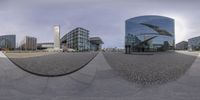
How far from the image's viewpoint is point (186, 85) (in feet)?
23.5

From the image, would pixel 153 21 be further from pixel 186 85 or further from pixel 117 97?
pixel 117 97

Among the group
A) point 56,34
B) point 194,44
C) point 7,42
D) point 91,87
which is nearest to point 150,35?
point 56,34

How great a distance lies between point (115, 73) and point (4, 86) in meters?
4.51

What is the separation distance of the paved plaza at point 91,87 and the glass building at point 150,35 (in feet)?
34.1

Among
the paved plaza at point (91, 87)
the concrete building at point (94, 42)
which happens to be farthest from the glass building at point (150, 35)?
the concrete building at point (94, 42)

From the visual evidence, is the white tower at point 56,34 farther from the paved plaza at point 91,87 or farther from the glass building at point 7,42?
the paved plaza at point 91,87

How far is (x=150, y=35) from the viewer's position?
65.5 feet

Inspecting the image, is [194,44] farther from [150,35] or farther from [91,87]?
[91,87]

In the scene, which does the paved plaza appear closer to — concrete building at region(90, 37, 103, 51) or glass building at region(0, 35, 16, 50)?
glass building at region(0, 35, 16, 50)

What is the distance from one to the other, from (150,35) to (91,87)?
14385mm

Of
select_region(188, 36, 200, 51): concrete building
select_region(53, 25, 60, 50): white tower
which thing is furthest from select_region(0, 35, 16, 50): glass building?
select_region(188, 36, 200, 51): concrete building

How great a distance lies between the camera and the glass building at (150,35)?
18641mm

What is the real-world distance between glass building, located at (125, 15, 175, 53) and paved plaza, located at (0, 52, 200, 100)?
34.1 ft

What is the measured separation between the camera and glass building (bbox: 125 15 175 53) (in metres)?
18.6
